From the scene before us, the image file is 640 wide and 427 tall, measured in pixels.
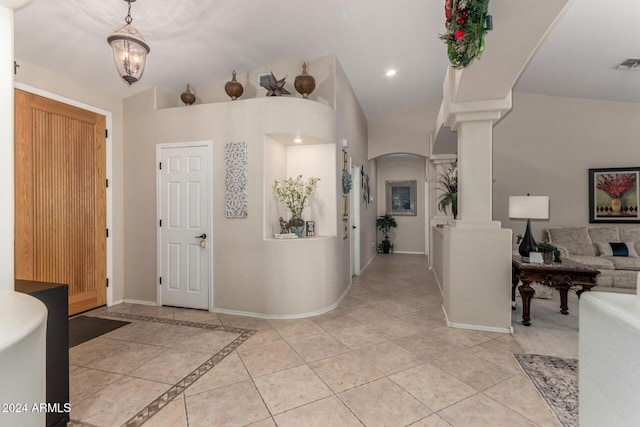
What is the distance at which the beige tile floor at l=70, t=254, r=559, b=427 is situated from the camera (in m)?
1.89

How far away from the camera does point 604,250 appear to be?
16.6 feet

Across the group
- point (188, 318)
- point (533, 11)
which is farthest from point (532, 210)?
point (188, 318)

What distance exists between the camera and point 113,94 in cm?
405

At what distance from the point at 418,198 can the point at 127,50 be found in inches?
305

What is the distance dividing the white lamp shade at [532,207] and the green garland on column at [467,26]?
207 centimetres

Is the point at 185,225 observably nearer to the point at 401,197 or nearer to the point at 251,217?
the point at 251,217

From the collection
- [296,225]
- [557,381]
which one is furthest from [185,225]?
[557,381]

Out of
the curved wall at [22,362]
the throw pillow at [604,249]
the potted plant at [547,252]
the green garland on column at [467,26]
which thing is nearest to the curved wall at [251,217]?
the green garland on column at [467,26]

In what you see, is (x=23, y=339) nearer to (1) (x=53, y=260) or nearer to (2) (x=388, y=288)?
(1) (x=53, y=260)

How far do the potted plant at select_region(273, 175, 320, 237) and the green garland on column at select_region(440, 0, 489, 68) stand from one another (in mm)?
2343

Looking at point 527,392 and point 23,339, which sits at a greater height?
point 23,339

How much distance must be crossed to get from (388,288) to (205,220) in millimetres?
2980

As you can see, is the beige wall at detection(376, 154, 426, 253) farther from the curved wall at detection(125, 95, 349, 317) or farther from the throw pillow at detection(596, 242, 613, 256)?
the curved wall at detection(125, 95, 349, 317)

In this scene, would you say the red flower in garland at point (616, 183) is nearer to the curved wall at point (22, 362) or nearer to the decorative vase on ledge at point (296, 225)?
the decorative vase on ledge at point (296, 225)
